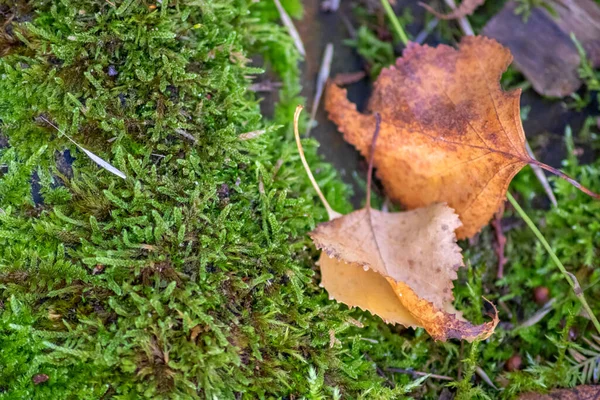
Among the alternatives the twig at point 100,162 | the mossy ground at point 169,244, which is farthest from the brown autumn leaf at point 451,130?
the twig at point 100,162

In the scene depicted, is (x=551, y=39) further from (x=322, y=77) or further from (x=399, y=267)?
(x=399, y=267)

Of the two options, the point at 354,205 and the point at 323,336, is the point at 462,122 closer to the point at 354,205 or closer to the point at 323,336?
the point at 354,205

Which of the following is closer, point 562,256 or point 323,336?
point 323,336

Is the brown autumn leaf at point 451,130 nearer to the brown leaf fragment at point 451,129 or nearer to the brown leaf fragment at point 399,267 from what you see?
the brown leaf fragment at point 451,129

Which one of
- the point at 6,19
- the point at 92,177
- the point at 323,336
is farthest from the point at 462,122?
the point at 6,19

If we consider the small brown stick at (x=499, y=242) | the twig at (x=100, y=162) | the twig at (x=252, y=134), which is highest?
the twig at (x=252, y=134)
